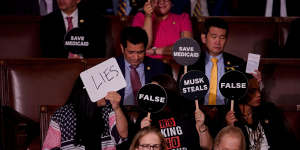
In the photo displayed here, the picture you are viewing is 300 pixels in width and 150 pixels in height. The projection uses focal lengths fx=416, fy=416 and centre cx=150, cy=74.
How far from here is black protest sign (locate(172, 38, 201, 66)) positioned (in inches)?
99.8

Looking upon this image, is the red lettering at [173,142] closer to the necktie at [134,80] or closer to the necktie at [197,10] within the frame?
the necktie at [134,80]

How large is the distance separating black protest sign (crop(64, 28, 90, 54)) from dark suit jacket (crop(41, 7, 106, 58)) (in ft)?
1.19

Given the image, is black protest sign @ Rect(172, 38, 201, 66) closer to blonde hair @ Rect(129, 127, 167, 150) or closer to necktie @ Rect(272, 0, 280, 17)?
blonde hair @ Rect(129, 127, 167, 150)

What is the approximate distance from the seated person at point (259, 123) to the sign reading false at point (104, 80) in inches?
27.8

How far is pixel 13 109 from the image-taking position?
273 centimetres

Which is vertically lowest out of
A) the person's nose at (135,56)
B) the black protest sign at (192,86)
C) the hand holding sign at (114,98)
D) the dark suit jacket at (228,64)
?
the hand holding sign at (114,98)

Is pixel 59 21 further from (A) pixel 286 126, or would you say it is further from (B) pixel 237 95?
(A) pixel 286 126

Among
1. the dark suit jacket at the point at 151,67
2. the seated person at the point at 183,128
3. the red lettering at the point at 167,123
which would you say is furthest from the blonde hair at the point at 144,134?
the dark suit jacket at the point at 151,67

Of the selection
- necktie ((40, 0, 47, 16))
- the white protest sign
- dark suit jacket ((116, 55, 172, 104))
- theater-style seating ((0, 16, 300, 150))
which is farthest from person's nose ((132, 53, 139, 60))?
necktie ((40, 0, 47, 16))

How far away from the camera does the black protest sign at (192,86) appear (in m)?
2.34

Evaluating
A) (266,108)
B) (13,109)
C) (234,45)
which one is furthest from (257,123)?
(13,109)

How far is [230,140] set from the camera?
2.14 metres

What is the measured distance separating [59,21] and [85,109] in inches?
48.9

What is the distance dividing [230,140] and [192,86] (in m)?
0.39
